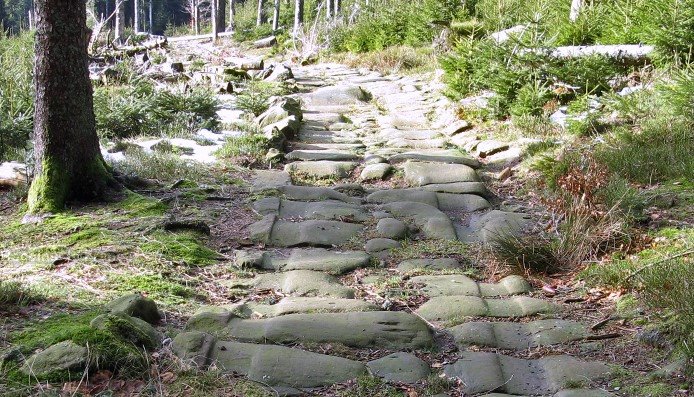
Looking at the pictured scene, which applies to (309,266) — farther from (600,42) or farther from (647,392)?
(600,42)

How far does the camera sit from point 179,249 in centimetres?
→ 475

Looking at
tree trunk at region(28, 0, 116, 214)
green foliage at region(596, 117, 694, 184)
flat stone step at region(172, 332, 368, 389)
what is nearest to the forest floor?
flat stone step at region(172, 332, 368, 389)

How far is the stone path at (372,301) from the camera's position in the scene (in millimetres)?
3158

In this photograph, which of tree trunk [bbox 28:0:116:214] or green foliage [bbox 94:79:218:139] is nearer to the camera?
tree trunk [bbox 28:0:116:214]

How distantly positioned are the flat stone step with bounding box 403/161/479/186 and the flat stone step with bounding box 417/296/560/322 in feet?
9.31

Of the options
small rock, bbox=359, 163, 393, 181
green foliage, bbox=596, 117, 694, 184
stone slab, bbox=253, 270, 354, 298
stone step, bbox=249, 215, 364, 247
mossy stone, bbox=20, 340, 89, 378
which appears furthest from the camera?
small rock, bbox=359, 163, 393, 181

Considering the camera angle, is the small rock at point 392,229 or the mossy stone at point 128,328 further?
the small rock at point 392,229

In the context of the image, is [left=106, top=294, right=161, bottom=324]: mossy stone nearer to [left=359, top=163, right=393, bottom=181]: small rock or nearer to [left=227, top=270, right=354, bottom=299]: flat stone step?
[left=227, top=270, right=354, bottom=299]: flat stone step

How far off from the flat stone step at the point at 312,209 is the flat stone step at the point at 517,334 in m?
2.15

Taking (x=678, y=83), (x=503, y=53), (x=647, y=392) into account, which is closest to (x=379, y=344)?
(x=647, y=392)

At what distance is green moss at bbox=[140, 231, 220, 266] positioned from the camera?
465 cm

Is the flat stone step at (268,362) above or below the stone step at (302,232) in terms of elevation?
above

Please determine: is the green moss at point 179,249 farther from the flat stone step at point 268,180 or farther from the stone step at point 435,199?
the stone step at point 435,199

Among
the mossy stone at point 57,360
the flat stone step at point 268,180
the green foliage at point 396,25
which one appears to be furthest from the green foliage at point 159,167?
the green foliage at point 396,25
